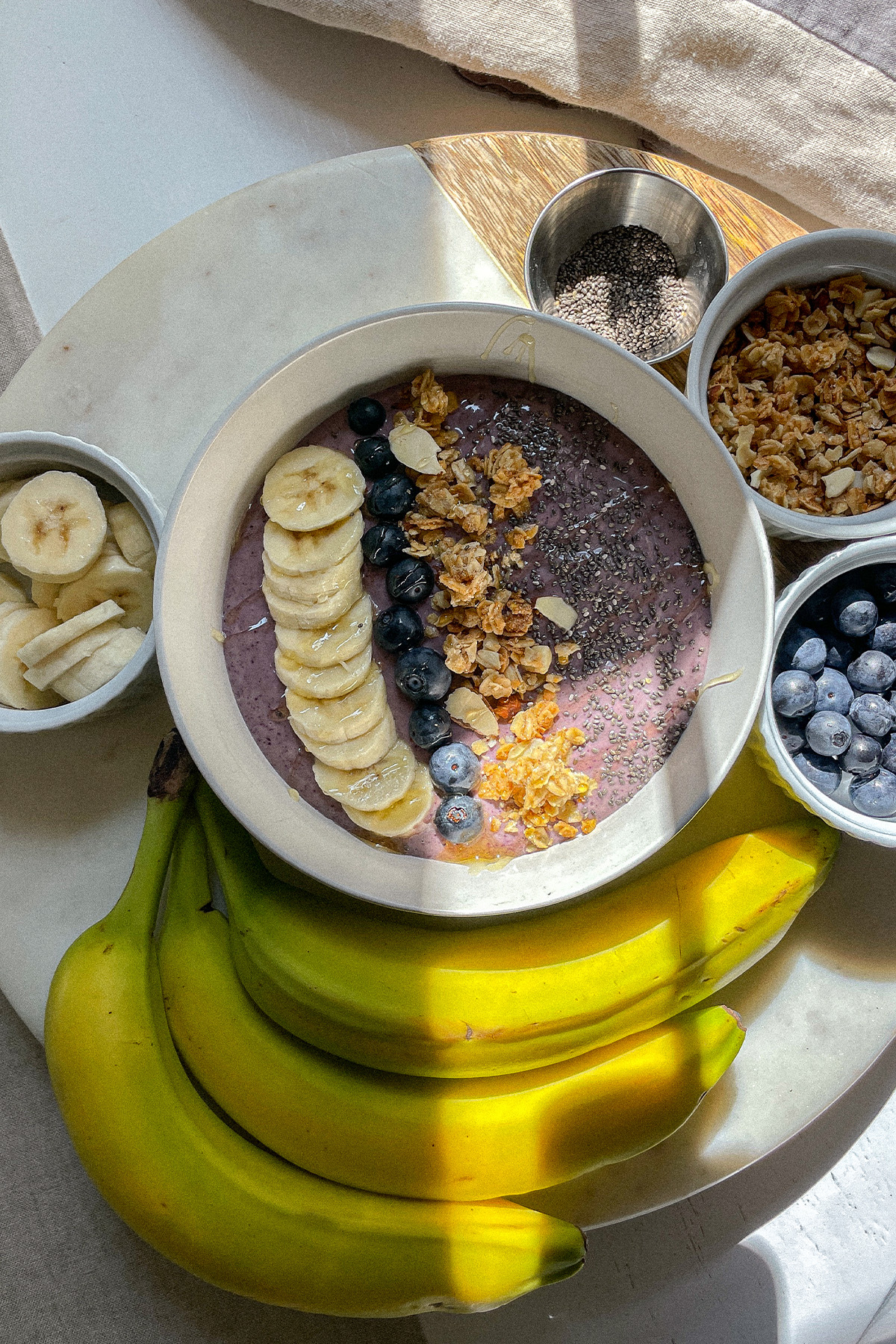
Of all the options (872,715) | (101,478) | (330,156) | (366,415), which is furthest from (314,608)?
(330,156)

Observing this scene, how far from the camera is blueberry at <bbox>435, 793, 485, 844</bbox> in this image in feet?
3.83

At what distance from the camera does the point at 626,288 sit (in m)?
1.33

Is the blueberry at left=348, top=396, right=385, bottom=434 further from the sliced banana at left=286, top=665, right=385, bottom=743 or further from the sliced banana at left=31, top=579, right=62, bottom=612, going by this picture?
the sliced banana at left=31, top=579, right=62, bottom=612

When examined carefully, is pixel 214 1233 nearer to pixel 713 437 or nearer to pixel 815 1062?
pixel 815 1062

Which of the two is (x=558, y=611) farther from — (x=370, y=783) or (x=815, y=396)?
(x=815, y=396)

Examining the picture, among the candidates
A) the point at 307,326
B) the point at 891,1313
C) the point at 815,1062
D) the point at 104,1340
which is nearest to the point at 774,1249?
the point at 891,1313

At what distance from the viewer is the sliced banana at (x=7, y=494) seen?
124 centimetres

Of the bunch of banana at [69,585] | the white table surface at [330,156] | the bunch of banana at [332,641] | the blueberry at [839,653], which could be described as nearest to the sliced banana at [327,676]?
the bunch of banana at [332,641]

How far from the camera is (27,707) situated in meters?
1.24

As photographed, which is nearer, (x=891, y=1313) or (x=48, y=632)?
(x=48, y=632)

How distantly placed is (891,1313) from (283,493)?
1345mm

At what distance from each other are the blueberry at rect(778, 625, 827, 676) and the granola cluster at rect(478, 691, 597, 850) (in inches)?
10.7

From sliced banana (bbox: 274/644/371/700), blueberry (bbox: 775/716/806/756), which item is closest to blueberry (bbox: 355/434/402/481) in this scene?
sliced banana (bbox: 274/644/371/700)

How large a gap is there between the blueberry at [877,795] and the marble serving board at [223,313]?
0.10 meters
